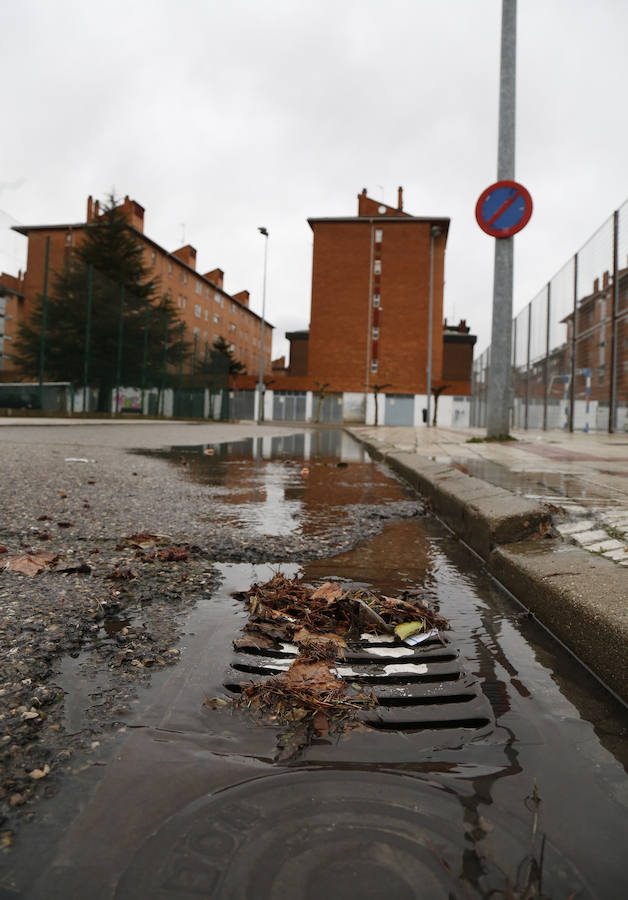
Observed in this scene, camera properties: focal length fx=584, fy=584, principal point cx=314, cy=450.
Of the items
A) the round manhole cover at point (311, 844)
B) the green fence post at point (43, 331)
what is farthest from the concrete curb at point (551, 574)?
the green fence post at point (43, 331)

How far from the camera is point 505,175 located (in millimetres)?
9750

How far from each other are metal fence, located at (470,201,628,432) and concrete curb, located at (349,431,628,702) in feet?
34.2

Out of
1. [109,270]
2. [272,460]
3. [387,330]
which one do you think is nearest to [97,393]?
[272,460]

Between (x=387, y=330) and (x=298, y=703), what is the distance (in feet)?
152

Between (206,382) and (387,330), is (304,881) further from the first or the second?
→ (387,330)

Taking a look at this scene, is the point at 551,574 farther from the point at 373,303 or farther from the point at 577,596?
the point at 373,303

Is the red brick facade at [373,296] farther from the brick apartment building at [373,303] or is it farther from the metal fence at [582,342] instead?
the metal fence at [582,342]

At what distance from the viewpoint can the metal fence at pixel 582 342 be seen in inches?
473

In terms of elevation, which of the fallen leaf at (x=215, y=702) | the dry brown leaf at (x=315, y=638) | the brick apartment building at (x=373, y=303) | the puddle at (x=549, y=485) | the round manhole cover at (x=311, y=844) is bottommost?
the round manhole cover at (x=311, y=844)

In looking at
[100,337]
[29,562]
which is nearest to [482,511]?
[29,562]

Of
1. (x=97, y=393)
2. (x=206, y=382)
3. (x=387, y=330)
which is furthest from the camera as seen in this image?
(x=387, y=330)

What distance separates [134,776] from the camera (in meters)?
0.99

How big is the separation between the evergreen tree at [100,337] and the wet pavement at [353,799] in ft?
58.5

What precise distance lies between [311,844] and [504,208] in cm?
1014
